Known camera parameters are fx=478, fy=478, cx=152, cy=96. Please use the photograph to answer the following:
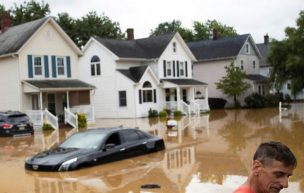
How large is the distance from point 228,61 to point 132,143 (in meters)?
39.0

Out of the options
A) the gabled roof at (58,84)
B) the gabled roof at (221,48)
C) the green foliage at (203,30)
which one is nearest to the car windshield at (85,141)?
the gabled roof at (58,84)

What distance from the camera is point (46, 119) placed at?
31344mm

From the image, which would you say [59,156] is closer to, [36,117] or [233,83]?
[36,117]

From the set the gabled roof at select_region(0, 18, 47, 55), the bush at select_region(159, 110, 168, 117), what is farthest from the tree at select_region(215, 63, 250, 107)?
the gabled roof at select_region(0, 18, 47, 55)

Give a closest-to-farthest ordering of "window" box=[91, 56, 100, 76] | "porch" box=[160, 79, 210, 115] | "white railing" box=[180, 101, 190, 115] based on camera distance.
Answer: "white railing" box=[180, 101, 190, 115] → "porch" box=[160, 79, 210, 115] → "window" box=[91, 56, 100, 76]

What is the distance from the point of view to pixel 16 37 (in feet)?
116

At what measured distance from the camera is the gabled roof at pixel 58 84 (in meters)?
32.8

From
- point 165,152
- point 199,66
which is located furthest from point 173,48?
point 165,152

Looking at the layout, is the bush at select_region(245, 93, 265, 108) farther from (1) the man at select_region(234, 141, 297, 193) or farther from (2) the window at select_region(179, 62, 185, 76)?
(1) the man at select_region(234, 141, 297, 193)

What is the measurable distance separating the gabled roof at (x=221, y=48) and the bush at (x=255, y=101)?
562 cm

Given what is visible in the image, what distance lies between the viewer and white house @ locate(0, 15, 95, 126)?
110ft

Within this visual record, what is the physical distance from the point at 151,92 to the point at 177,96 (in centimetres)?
249

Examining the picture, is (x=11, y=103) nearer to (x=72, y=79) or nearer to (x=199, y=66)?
Result: (x=72, y=79)

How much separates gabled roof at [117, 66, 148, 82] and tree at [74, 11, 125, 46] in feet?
77.5
